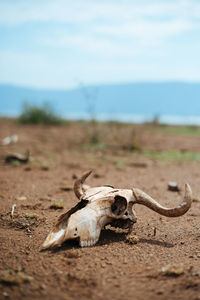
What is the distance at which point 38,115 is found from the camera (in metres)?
19.0

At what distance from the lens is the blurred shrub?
19.0 metres

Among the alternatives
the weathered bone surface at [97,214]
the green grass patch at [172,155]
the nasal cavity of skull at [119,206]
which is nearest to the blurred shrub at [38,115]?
the green grass patch at [172,155]

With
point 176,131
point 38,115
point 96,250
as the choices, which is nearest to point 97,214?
point 96,250

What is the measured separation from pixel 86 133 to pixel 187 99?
5527cm

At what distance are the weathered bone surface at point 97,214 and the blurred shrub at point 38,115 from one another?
1530 centimetres

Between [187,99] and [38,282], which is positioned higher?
[187,99]

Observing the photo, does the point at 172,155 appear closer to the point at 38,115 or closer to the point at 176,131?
the point at 176,131

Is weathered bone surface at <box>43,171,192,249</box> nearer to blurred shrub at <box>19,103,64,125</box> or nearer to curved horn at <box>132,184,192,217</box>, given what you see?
curved horn at <box>132,184,192,217</box>

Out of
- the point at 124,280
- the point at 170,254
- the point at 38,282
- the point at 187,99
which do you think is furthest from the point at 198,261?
the point at 187,99

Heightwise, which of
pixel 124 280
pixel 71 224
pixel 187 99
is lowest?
pixel 124 280

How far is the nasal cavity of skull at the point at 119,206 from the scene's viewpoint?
3.75m

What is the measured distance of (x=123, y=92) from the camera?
77.6m

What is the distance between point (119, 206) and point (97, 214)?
13.8 inches

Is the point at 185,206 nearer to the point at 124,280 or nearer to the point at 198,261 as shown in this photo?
the point at 198,261
